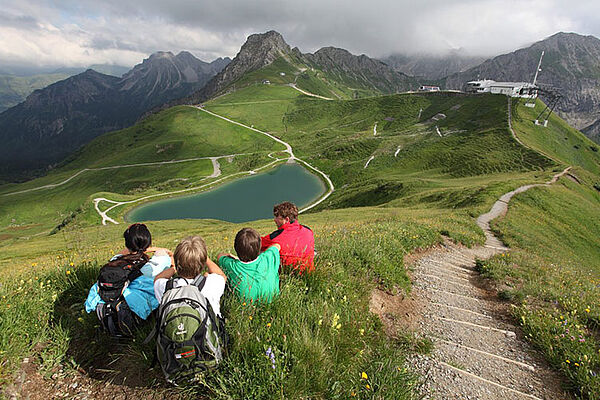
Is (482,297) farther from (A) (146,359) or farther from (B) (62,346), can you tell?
(B) (62,346)

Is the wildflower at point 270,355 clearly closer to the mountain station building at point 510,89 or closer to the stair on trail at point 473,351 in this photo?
the stair on trail at point 473,351

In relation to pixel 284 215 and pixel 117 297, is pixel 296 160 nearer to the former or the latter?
pixel 284 215

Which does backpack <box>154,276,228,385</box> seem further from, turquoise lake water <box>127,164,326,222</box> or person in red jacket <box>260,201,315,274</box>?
turquoise lake water <box>127,164,326,222</box>

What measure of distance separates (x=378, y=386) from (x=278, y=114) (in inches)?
7489

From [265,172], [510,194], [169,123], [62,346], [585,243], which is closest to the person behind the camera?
[62,346]

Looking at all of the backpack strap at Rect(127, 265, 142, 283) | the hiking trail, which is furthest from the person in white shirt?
the hiking trail

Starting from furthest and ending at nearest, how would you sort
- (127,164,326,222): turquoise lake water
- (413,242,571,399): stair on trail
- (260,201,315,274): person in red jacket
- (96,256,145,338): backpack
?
(127,164,326,222): turquoise lake water, (260,201,315,274): person in red jacket, (413,242,571,399): stair on trail, (96,256,145,338): backpack

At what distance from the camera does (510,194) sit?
108 feet

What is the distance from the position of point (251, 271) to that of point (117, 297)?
2.29 m

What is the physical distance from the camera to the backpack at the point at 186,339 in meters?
3.26

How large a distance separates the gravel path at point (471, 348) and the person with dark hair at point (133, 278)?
4.85 metres

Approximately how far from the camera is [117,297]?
462cm

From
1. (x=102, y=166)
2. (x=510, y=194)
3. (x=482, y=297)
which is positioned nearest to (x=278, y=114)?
(x=102, y=166)

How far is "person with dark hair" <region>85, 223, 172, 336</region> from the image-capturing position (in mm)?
4598
